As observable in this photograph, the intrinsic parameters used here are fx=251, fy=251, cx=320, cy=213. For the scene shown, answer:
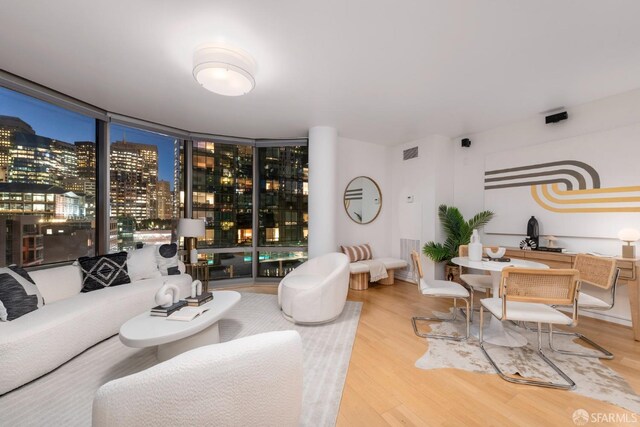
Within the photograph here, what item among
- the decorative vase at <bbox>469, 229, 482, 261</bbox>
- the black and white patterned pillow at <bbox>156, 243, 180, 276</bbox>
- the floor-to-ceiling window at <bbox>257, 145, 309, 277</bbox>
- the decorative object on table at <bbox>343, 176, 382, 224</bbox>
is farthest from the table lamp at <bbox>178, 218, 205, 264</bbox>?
the decorative vase at <bbox>469, 229, 482, 261</bbox>

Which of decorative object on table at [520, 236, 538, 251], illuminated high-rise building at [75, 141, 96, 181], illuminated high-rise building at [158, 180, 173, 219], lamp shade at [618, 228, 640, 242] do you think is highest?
illuminated high-rise building at [75, 141, 96, 181]

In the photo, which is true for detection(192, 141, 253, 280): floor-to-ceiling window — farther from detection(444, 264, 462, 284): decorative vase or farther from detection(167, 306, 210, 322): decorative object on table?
detection(444, 264, 462, 284): decorative vase

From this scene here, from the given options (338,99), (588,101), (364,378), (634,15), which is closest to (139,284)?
(364,378)

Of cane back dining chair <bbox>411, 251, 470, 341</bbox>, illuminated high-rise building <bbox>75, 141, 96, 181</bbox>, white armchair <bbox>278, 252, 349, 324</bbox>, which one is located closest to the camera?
cane back dining chair <bbox>411, 251, 470, 341</bbox>

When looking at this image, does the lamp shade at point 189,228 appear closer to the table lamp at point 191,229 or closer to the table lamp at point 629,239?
the table lamp at point 191,229

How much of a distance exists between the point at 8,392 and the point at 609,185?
6231mm

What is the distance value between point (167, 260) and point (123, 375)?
5.75 feet

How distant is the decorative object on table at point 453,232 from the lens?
4.18 m

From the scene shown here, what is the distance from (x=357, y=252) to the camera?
4711 millimetres

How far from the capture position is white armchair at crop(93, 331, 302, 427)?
735mm

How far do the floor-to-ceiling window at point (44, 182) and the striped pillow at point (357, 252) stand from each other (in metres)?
3.83

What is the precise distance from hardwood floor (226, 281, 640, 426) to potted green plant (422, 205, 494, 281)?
1808 mm

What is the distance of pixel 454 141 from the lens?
15.8ft

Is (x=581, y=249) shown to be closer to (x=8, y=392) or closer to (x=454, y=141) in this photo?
(x=454, y=141)
